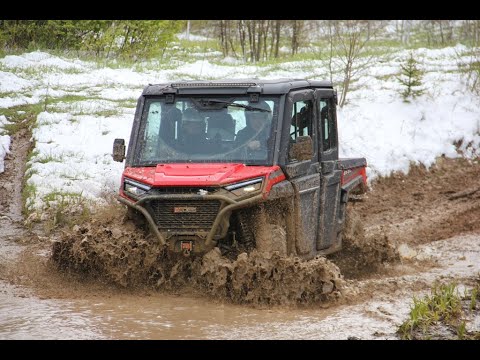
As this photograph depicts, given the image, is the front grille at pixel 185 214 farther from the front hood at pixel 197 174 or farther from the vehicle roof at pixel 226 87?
the vehicle roof at pixel 226 87

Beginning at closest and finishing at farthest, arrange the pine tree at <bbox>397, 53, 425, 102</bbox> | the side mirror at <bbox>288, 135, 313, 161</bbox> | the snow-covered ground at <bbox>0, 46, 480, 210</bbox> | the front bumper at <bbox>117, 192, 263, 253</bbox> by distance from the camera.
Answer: the front bumper at <bbox>117, 192, 263, 253</bbox>, the side mirror at <bbox>288, 135, 313, 161</bbox>, the snow-covered ground at <bbox>0, 46, 480, 210</bbox>, the pine tree at <bbox>397, 53, 425, 102</bbox>

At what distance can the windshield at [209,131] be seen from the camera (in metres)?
8.95

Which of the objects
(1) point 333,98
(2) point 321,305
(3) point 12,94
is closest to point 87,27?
(3) point 12,94

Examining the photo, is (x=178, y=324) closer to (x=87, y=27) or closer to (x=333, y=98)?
(x=333, y=98)

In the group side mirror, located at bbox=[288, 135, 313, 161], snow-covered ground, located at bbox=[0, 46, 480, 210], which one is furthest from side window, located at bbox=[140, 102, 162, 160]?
snow-covered ground, located at bbox=[0, 46, 480, 210]

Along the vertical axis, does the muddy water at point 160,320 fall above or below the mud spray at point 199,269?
below

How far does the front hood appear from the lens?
8430 mm

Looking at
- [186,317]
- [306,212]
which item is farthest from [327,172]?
[186,317]

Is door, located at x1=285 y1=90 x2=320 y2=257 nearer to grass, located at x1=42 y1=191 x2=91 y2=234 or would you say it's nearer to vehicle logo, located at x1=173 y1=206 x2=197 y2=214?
vehicle logo, located at x1=173 y1=206 x2=197 y2=214

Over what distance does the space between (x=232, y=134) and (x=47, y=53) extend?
46.1 feet

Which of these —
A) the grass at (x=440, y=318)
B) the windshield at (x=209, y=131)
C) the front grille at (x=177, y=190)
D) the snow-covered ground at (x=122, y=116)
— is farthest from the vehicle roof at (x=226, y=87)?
the snow-covered ground at (x=122, y=116)

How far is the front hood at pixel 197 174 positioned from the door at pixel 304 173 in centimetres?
38

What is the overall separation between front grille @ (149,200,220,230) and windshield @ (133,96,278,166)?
65 cm

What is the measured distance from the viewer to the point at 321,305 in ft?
28.3
